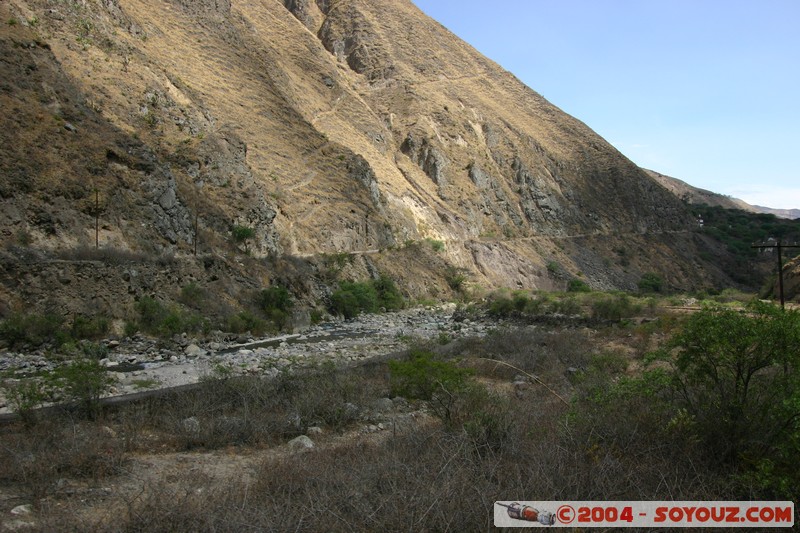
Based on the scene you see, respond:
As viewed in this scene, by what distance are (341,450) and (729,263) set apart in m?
71.0

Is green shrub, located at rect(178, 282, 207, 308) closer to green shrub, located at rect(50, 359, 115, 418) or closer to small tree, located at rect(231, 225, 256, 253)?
small tree, located at rect(231, 225, 256, 253)

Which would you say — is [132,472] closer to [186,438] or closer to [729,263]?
[186,438]

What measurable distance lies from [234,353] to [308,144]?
89.4 feet

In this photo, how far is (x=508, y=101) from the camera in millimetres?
72500

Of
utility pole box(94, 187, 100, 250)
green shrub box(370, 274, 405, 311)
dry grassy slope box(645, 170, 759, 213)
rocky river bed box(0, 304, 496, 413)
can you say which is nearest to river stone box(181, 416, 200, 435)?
rocky river bed box(0, 304, 496, 413)

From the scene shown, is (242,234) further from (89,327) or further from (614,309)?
(614,309)

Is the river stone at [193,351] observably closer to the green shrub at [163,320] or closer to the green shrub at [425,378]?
the green shrub at [163,320]

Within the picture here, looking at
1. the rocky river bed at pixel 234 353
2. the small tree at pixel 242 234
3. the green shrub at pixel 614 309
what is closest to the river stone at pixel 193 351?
the rocky river bed at pixel 234 353

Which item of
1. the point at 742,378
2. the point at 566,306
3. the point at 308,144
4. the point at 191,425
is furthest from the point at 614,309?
the point at 308,144

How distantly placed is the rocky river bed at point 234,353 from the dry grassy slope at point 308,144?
6233 millimetres

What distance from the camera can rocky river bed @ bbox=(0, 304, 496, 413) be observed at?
13.4 meters

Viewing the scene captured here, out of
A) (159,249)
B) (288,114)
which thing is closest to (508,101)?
(288,114)

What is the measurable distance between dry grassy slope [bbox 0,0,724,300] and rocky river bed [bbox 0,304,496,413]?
6233 millimetres

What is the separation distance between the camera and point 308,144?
41688mm
